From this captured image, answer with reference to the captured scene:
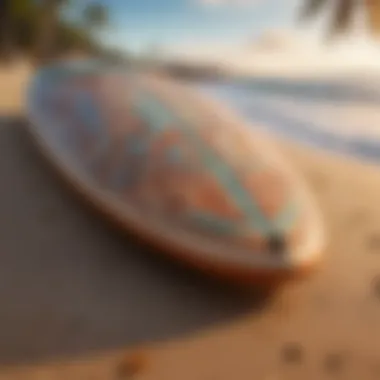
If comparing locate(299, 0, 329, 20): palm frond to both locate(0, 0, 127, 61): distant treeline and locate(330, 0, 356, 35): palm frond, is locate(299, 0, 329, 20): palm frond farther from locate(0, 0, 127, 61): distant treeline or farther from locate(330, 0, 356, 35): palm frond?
locate(0, 0, 127, 61): distant treeline

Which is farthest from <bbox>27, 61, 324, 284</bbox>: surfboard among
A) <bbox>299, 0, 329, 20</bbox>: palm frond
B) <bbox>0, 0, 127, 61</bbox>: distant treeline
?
<bbox>299, 0, 329, 20</bbox>: palm frond

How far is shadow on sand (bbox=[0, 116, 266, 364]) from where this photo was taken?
1.04 meters

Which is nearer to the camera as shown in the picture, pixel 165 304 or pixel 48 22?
pixel 165 304

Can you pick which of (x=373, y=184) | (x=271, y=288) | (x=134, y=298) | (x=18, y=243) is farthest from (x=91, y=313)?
(x=373, y=184)

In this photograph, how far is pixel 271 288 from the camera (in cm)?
112

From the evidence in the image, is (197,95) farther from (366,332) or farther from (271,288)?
(366,332)

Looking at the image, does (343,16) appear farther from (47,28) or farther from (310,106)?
(47,28)

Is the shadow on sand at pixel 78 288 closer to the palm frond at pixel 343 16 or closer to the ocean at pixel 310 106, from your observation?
the ocean at pixel 310 106

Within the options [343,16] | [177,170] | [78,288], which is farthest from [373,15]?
[78,288]

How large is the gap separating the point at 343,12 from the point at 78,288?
0.71m

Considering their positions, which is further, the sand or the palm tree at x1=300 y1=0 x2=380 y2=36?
the palm tree at x1=300 y1=0 x2=380 y2=36

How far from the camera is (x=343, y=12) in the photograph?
1260 millimetres

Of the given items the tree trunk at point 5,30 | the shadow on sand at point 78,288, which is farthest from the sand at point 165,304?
the tree trunk at point 5,30

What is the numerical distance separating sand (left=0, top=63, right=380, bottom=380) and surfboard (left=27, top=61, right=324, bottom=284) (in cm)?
6
